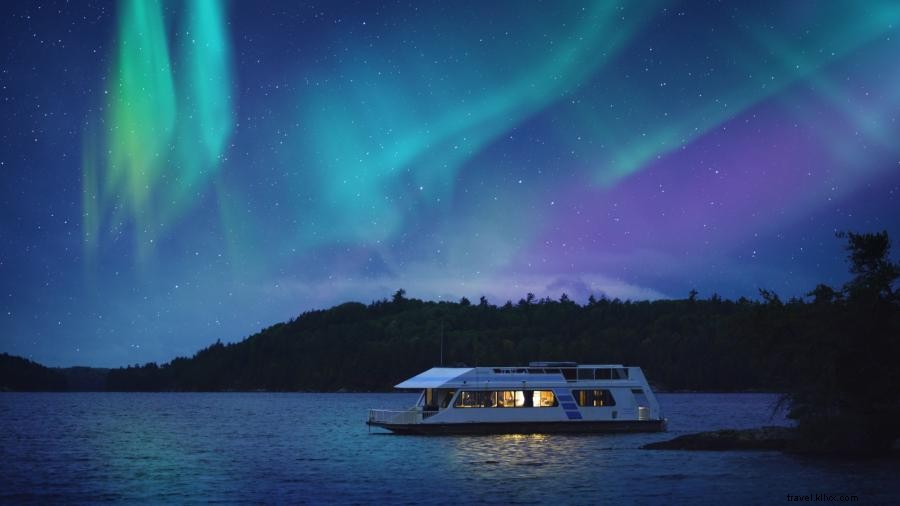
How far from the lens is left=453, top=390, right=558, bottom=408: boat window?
71.2m

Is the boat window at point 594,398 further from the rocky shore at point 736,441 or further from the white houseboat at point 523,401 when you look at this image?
the rocky shore at point 736,441

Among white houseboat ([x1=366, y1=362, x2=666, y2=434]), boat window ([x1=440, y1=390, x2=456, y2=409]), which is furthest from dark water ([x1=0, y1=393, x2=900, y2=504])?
boat window ([x1=440, y1=390, x2=456, y2=409])

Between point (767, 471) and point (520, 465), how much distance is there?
13.4m

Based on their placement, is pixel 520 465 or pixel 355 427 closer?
pixel 520 465

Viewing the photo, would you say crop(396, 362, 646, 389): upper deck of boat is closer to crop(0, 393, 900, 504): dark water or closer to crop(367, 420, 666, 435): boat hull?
crop(367, 420, 666, 435): boat hull

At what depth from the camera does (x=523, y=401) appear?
7156cm

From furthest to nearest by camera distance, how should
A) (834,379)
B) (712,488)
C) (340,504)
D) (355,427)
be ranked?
1. (355,427)
2. (834,379)
3. (712,488)
4. (340,504)

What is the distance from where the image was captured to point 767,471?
49.3 meters

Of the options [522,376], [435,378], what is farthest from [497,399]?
[435,378]

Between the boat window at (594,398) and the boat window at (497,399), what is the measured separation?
3291mm

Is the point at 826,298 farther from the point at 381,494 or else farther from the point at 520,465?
the point at 381,494

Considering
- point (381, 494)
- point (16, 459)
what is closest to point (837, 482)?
point (381, 494)

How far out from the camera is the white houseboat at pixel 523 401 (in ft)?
232

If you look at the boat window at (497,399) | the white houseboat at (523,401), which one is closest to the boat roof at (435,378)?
the white houseboat at (523,401)
